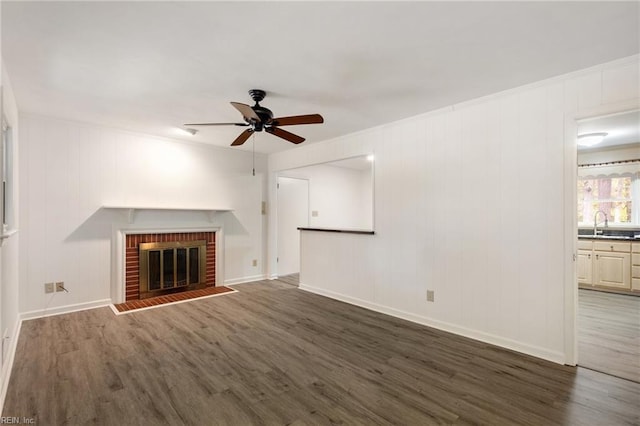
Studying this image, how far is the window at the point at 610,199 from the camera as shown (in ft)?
17.0

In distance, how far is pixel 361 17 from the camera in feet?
6.03

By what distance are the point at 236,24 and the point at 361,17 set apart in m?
0.77

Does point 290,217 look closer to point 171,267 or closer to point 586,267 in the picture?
point 171,267

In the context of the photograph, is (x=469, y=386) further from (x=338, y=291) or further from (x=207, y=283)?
(x=207, y=283)

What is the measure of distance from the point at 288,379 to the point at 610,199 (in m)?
6.26

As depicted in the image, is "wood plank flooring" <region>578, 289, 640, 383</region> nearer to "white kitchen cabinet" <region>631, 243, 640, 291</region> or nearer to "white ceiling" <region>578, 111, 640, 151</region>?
"white kitchen cabinet" <region>631, 243, 640, 291</region>

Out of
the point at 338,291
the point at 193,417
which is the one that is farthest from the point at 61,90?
the point at 338,291

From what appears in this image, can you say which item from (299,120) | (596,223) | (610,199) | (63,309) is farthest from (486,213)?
(63,309)

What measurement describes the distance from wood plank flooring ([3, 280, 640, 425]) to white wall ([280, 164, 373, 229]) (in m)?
3.36

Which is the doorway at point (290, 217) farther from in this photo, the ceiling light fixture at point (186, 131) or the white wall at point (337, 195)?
the ceiling light fixture at point (186, 131)

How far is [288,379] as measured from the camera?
2330 millimetres

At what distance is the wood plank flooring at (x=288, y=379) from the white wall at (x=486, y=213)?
34cm

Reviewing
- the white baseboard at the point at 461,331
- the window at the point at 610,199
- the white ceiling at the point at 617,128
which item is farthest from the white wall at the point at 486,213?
the window at the point at 610,199

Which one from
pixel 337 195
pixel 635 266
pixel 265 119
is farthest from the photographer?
pixel 337 195
